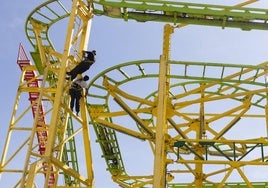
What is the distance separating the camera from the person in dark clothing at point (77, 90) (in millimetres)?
13398

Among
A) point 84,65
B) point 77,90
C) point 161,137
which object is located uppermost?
point 84,65

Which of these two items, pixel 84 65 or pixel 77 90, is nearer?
pixel 84 65

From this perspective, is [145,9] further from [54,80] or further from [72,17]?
[54,80]

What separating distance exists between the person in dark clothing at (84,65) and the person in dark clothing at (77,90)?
40 centimetres

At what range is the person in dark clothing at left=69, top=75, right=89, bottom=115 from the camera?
1340 centimetres

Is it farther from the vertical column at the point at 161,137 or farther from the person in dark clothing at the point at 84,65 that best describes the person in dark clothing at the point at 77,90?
the vertical column at the point at 161,137

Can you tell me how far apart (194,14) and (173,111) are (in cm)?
360

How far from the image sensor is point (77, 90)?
1344cm

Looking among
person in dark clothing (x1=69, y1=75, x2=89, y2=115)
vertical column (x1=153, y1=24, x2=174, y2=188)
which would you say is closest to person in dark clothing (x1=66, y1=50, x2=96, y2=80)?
person in dark clothing (x1=69, y1=75, x2=89, y2=115)

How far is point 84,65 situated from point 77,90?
96 cm

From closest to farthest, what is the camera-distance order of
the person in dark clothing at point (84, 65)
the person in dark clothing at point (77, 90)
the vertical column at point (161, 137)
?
1. the vertical column at point (161, 137)
2. the person in dark clothing at point (84, 65)
3. the person in dark clothing at point (77, 90)

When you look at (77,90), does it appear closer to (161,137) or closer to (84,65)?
(84,65)

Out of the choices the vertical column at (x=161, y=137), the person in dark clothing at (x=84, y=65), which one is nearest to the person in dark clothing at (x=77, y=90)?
the person in dark clothing at (x=84, y=65)

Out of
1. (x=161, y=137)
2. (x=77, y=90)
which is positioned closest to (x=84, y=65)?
(x=77, y=90)
